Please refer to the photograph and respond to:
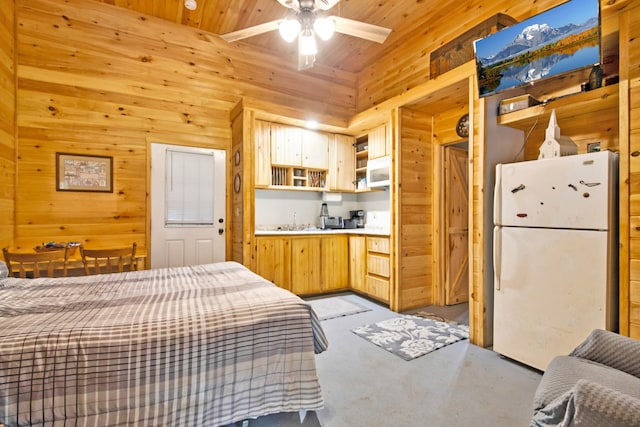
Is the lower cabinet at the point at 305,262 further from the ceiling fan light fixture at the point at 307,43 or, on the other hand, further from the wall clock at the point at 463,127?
the ceiling fan light fixture at the point at 307,43

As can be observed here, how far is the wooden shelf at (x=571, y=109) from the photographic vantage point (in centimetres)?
216

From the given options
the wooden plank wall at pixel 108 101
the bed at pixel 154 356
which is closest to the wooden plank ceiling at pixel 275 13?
the wooden plank wall at pixel 108 101

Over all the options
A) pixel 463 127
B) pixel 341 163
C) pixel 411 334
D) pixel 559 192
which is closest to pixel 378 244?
pixel 411 334

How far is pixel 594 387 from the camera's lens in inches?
35.4

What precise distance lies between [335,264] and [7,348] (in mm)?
3489

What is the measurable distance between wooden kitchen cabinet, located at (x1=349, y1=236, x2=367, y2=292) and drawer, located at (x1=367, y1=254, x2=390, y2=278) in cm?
10

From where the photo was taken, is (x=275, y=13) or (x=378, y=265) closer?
(x=275, y=13)

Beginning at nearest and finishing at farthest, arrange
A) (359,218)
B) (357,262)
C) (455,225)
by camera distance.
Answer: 1. (455,225)
2. (357,262)
3. (359,218)

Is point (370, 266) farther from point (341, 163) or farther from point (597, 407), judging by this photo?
point (597, 407)

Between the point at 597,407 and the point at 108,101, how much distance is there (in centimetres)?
471

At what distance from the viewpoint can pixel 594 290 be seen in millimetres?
1954

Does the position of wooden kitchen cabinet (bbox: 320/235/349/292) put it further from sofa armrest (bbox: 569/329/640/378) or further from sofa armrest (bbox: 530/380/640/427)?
sofa armrest (bbox: 530/380/640/427)

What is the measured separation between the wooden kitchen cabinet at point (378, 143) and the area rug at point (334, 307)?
6.78 feet

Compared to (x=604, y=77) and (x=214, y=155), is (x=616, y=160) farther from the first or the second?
(x=214, y=155)
